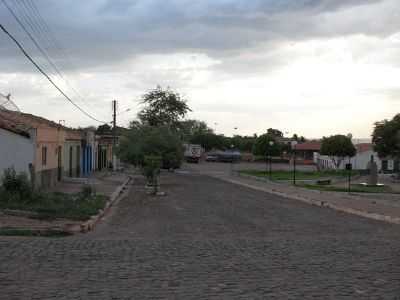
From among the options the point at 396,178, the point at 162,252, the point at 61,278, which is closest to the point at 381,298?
the point at 61,278

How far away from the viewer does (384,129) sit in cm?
6334

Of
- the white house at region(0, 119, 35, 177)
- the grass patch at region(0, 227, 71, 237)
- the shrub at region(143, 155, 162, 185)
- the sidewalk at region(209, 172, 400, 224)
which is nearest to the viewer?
the grass patch at region(0, 227, 71, 237)

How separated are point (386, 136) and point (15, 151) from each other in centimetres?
4534

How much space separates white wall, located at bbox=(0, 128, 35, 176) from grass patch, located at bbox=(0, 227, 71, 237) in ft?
29.1

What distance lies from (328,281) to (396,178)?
170 ft

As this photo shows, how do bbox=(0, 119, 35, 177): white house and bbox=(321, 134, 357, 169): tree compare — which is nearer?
bbox=(0, 119, 35, 177): white house

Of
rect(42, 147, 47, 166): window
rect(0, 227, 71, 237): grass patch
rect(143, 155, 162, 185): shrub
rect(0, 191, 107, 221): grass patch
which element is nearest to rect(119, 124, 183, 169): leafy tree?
rect(143, 155, 162, 185): shrub

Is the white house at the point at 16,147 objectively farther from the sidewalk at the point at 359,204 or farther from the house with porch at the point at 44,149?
the sidewalk at the point at 359,204

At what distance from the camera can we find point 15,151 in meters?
24.7

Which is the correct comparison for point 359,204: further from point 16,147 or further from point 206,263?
point 206,263

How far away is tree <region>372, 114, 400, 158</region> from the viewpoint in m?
61.7

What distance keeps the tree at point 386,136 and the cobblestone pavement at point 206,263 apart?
45.8 meters

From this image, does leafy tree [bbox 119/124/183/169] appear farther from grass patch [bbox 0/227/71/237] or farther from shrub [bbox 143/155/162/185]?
grass patch [bbox 0/227/71/237]

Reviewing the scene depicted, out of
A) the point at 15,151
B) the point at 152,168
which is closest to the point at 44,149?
the point at 15,151
